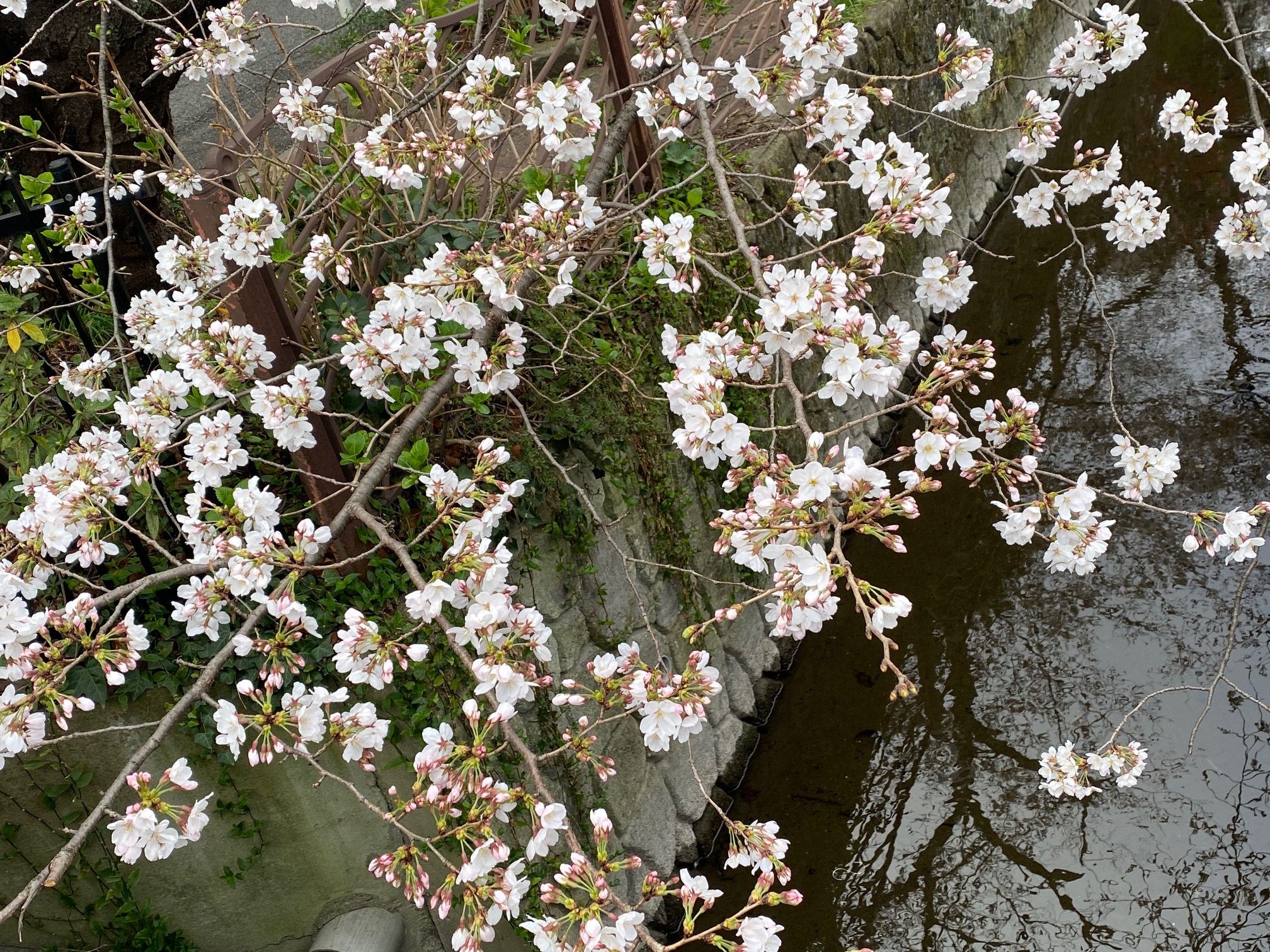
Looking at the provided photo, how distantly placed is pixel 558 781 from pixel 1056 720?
72.9 inches

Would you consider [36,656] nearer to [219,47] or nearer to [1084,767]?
[219,47]

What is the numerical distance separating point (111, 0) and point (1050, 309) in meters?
4.90

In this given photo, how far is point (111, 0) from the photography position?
104 inches

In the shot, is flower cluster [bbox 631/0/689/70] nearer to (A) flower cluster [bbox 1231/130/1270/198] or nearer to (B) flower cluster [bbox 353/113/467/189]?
(B) flower cluster [bbox 353/113/467/189]

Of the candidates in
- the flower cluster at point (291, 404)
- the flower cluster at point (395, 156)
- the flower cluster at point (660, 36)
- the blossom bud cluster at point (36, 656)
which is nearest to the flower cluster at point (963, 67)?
the flower cluster at point (660, 36)

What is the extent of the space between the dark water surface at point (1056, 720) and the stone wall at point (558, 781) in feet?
0.76

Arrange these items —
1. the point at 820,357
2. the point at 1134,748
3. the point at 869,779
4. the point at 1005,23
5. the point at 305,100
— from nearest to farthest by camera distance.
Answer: the point at 305,100
the point at 1134,748
the point at 869,779
the point at 820,357
the point at 1005,23

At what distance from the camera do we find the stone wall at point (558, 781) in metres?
2.55

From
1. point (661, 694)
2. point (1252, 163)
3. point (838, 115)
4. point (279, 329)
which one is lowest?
point (661, 694)

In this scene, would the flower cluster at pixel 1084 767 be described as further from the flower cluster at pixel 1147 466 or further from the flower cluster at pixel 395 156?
the flower cluster at pixel 395 156

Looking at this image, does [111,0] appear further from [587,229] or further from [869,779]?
[869,779]

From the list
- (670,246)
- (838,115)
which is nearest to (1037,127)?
(838,115)

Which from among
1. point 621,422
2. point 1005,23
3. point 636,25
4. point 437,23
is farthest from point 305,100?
point 1005,23

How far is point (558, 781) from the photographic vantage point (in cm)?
281
